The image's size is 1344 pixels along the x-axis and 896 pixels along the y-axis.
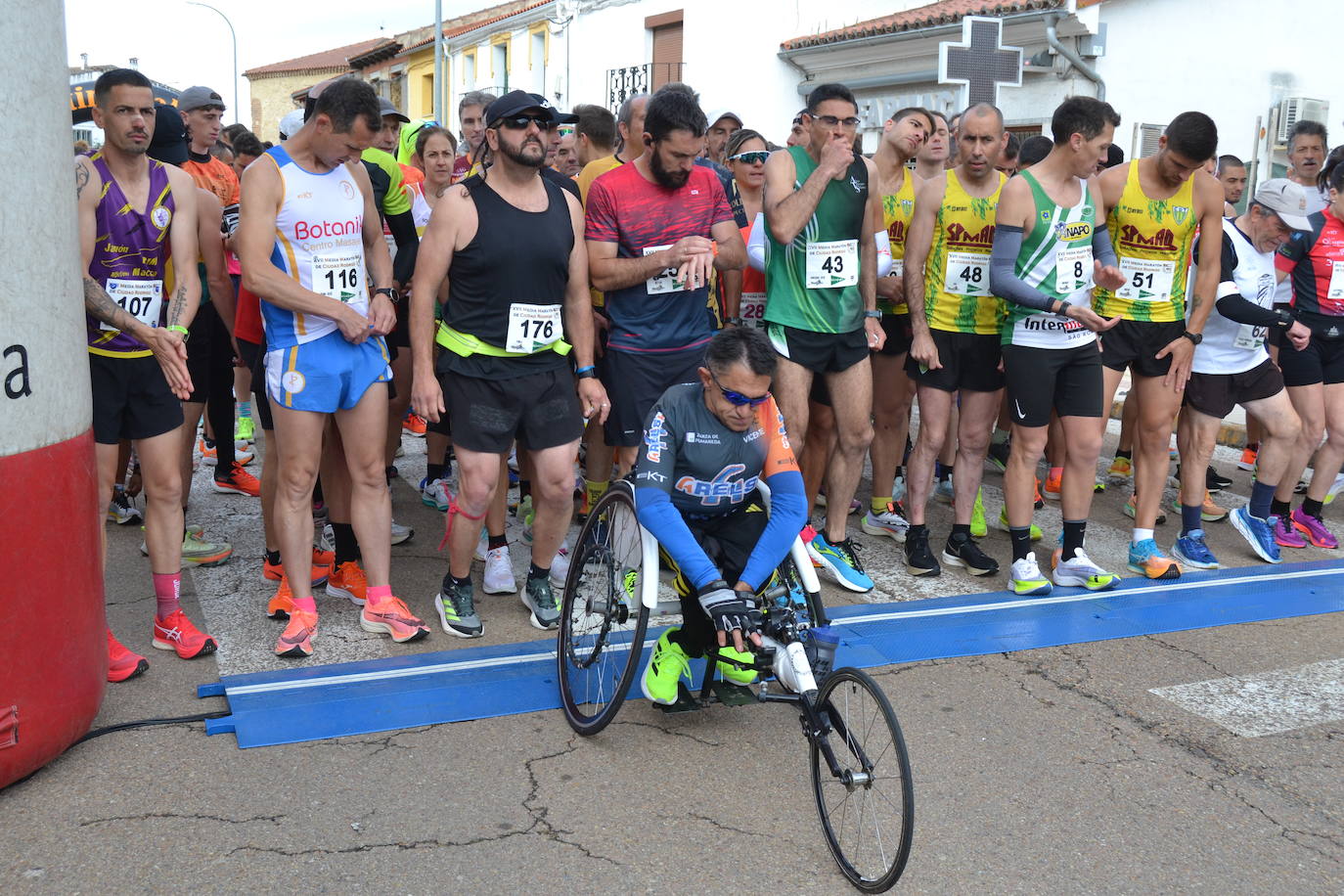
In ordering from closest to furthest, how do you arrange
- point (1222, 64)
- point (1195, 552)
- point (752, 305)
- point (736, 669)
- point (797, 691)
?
point (797, 691) < point (736, 669) < point (1195, 552) < point (752, 305) < point (1222, 64)

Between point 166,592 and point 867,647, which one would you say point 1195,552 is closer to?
point 867,647

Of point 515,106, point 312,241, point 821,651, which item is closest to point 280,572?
point 312,241

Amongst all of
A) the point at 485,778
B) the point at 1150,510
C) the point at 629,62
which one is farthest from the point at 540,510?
the point at 629,62

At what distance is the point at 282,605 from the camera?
5.04 metres

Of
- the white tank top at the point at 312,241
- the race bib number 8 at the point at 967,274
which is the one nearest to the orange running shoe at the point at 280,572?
the white tank top at the point at 312,241

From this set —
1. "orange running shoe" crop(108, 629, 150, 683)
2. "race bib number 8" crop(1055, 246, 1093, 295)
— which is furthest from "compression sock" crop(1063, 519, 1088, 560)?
"orange running shoe" crop(108, 629, 150, 683)

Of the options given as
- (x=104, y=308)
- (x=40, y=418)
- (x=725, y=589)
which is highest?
(x=104, y=308)

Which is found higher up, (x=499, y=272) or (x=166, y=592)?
(x=499, y=272)

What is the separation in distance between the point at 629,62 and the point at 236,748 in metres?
29.0

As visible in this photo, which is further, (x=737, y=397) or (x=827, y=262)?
(x=827, y=262)

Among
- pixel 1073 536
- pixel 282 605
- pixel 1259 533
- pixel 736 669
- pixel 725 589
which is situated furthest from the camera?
pixel 1259 533

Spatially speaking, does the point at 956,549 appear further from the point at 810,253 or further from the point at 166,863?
the point at 166,863

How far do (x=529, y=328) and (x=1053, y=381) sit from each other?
8.37 ft

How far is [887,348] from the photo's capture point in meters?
6.63
